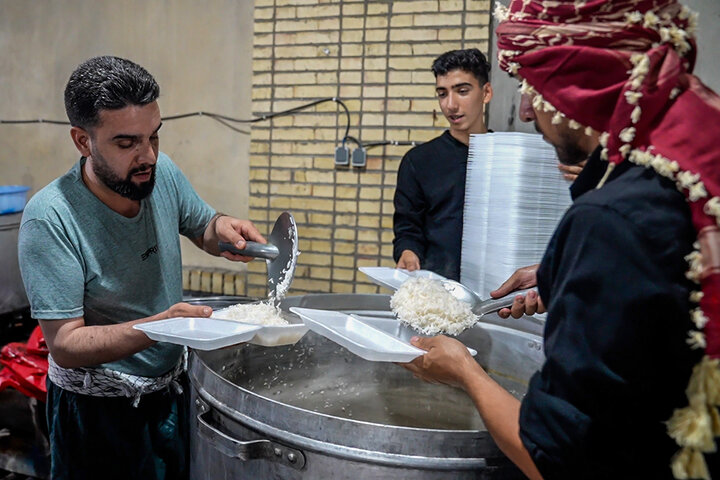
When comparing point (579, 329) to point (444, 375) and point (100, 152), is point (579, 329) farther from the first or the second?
point (100, 152)

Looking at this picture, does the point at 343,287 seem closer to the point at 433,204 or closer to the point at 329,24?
the point at 433,204

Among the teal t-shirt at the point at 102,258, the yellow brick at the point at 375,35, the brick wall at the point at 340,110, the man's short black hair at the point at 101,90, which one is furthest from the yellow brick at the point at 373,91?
the man's short black hair at the point at 101,90

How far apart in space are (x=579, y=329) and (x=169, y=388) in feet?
4.54

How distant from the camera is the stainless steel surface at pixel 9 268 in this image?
332cm

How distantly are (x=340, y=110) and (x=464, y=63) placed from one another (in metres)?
0.93

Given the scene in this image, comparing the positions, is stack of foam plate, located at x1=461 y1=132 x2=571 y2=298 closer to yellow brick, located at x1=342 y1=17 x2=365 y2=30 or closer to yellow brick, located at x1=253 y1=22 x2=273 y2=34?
yellow brick, located at x1=342 y1=17 x2=365 y2=30

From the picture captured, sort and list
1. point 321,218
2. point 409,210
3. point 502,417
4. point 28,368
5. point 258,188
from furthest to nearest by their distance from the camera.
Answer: point 258,188 < point 321,218 < point 409,210 < point 28,368 < point 502,417

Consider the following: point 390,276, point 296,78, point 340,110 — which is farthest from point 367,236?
point 390,276

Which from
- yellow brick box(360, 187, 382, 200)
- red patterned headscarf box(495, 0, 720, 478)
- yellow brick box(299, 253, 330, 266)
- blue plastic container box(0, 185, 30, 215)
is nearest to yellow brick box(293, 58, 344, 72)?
yellow brick box(360, 187, 382, 200)

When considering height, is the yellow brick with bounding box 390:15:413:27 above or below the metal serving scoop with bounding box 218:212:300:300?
above

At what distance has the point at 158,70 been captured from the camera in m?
4.00

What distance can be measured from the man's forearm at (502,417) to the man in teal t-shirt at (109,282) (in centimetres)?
71

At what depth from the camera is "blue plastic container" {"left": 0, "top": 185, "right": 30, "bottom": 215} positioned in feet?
11.1

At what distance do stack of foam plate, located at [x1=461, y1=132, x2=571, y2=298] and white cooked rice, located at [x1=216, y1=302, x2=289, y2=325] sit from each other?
1053mm
